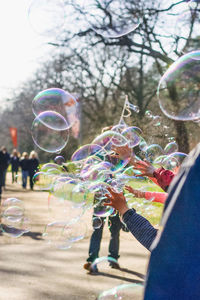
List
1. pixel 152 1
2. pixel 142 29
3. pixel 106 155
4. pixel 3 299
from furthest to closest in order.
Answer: pixel 142 29
pixel 152 1
pixel 106 155
pixel 3 299

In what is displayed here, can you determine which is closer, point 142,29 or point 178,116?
point 178,116

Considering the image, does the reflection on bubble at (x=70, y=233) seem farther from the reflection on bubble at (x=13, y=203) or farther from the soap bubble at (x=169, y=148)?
the soap bubble at (x=169, y=148)

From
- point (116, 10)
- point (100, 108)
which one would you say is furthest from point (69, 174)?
point (100, 108)

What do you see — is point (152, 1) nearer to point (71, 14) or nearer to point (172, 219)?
point (71, 14)

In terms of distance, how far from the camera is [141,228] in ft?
5.42

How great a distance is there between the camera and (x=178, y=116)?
454 cm

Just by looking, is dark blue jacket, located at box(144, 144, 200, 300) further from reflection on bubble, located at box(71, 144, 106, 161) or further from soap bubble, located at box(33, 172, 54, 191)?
soap bubble, located at box(33, 172, 54, 191)

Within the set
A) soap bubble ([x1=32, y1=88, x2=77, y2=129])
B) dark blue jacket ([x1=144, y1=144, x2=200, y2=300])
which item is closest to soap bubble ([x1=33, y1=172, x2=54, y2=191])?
soap bubble ([x1=32, y1=88, x2=77, y2=129])

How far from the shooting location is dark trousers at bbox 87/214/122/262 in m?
5.59

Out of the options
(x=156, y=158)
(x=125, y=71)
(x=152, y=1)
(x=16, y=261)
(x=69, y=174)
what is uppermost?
(x=152, y=1)

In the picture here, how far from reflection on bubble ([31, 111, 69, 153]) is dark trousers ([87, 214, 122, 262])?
4.20ft

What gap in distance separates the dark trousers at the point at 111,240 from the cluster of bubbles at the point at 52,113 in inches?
50.1

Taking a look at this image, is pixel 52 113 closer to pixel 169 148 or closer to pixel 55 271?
pixel 169 148

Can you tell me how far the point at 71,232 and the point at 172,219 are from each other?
486 cm
